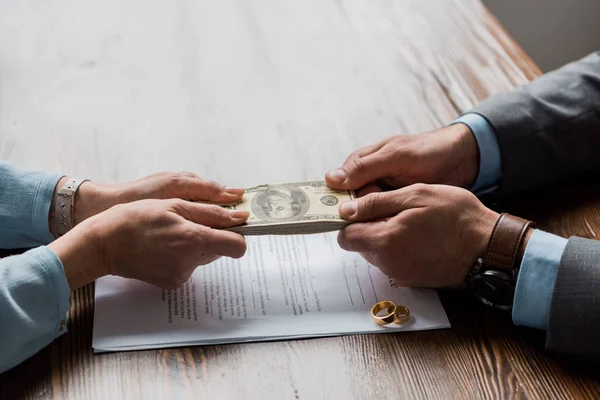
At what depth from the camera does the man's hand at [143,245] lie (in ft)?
3.47

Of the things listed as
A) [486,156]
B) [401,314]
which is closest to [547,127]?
[486,156]

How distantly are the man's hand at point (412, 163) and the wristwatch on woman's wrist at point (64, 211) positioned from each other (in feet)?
1.38

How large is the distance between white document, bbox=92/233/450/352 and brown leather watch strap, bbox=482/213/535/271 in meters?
0.10

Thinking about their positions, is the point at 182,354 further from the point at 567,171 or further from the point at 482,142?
the point at 567,171

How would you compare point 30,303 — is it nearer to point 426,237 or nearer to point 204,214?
point 204,214

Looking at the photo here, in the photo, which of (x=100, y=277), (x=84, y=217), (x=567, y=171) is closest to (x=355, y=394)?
(x=100, y=277)

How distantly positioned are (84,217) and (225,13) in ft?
2.56

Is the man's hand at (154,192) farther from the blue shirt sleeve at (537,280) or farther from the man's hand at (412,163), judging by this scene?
the blue shirt sleeve at (537,280)

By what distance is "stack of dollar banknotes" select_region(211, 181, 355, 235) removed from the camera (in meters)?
1.12

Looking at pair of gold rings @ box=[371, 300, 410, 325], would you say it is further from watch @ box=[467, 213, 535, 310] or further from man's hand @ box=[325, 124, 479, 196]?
man's hand @ box=[325, 124, 479, 196]

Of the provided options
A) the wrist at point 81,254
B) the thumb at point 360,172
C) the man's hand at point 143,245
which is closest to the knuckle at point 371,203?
the thumb at point 360,172

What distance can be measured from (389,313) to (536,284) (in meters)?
0.22

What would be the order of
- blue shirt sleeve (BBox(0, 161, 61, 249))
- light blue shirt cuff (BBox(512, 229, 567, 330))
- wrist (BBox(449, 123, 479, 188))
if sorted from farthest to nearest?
wrist (BBox(449, 123, 479, 188)), blue shirt sleeve (BBox(0, 161, 61, 249)), light blue shirt cuff (BBox(512, 229, 567, 330))

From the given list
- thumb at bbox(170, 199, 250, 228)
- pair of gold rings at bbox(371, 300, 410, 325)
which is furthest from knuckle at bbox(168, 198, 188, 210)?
pair of gold rings at bbox(371, 300, 410, 325)
